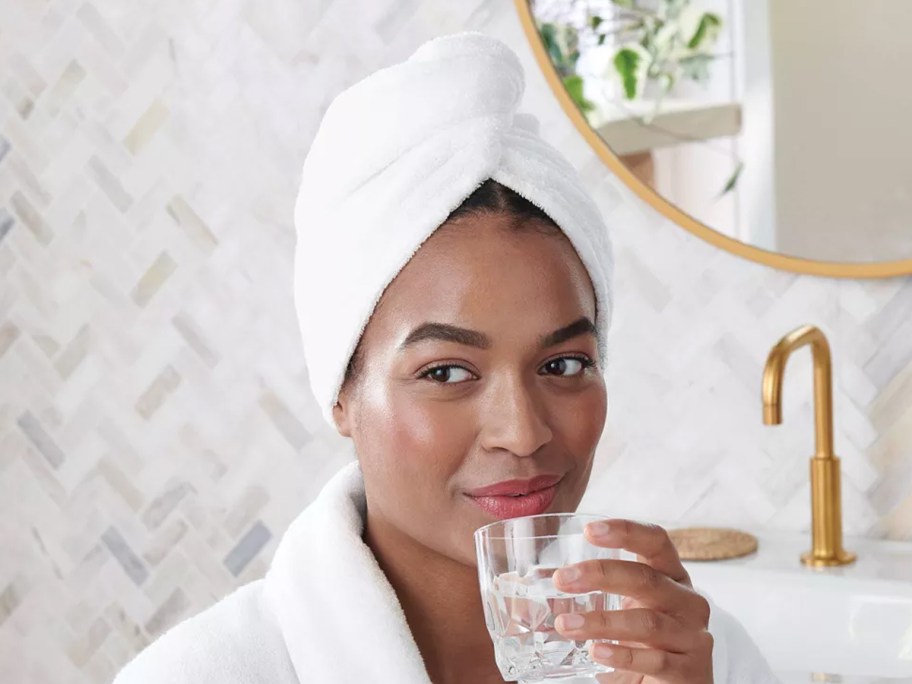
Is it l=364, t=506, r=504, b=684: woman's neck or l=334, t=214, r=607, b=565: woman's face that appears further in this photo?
l=364, t=506, r=504, b=684: woman's neck

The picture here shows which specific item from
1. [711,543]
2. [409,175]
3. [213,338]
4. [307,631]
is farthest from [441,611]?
[213,338]

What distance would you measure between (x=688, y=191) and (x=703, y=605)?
73 cm

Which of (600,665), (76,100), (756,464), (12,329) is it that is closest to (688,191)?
(756,464)

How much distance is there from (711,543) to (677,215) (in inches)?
14.9

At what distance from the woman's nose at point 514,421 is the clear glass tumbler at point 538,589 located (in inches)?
4.0

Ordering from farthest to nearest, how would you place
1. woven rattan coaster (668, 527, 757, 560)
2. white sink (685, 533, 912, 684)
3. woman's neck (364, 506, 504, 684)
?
woven rattan coaster (668, 527, 757, 560) < white sink (685, 533, 912, 684) < woman's neck (364, 506, 504, 684)

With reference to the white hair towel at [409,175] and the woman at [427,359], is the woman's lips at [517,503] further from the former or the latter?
the white hair towel at [409,175]

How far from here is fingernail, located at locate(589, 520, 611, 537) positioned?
73 centimetres

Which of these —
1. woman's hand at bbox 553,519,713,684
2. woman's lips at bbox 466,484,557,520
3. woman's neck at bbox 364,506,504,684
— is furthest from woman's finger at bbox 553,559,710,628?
woman's neck at bbox 364,506,504,684

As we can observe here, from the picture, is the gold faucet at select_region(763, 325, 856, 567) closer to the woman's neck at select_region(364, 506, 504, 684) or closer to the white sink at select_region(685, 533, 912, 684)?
the white sink at select_region(685, 533, 912, 684)

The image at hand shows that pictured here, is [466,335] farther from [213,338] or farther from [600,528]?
[213,338]

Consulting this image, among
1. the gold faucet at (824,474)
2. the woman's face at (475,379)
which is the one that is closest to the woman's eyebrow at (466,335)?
the woman's face at (475,379)

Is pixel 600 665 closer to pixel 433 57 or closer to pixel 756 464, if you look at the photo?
pixel 433 57

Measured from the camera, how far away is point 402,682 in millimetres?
922
